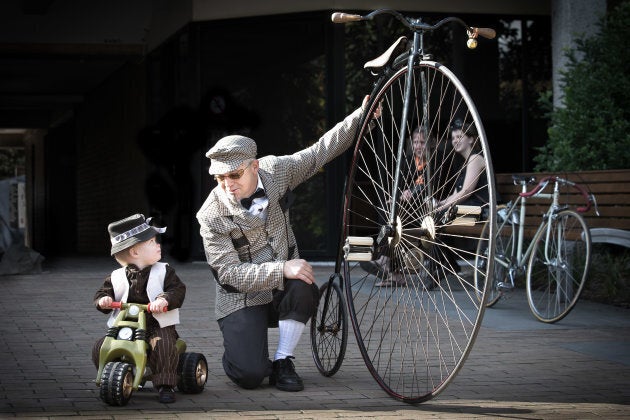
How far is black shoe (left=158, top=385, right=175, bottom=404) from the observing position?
16.2ft

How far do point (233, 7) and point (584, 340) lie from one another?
7.70 meters

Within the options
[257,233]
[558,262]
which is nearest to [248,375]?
[257,233]

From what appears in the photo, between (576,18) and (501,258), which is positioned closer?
(501,258)

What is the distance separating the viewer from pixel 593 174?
902 centimetres

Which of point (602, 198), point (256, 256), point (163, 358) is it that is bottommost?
point (163, 358)

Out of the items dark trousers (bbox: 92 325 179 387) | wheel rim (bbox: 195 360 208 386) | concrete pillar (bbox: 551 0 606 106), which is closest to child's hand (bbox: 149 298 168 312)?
dark trousers (bbox: 92 325 179 387)

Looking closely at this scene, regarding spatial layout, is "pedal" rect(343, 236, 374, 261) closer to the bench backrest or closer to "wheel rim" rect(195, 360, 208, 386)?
"wheel rim" rect(195, 360, 208, 386)

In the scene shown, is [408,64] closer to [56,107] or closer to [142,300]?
[142,300]

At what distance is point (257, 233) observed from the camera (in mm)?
5391

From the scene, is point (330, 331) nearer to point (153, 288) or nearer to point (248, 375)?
point (248, 375)

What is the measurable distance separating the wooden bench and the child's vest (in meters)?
4.56

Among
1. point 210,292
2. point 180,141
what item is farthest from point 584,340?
point 180,141

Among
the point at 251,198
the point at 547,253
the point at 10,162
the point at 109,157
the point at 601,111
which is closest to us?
the point at 251,198

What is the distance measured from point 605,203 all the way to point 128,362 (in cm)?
518
